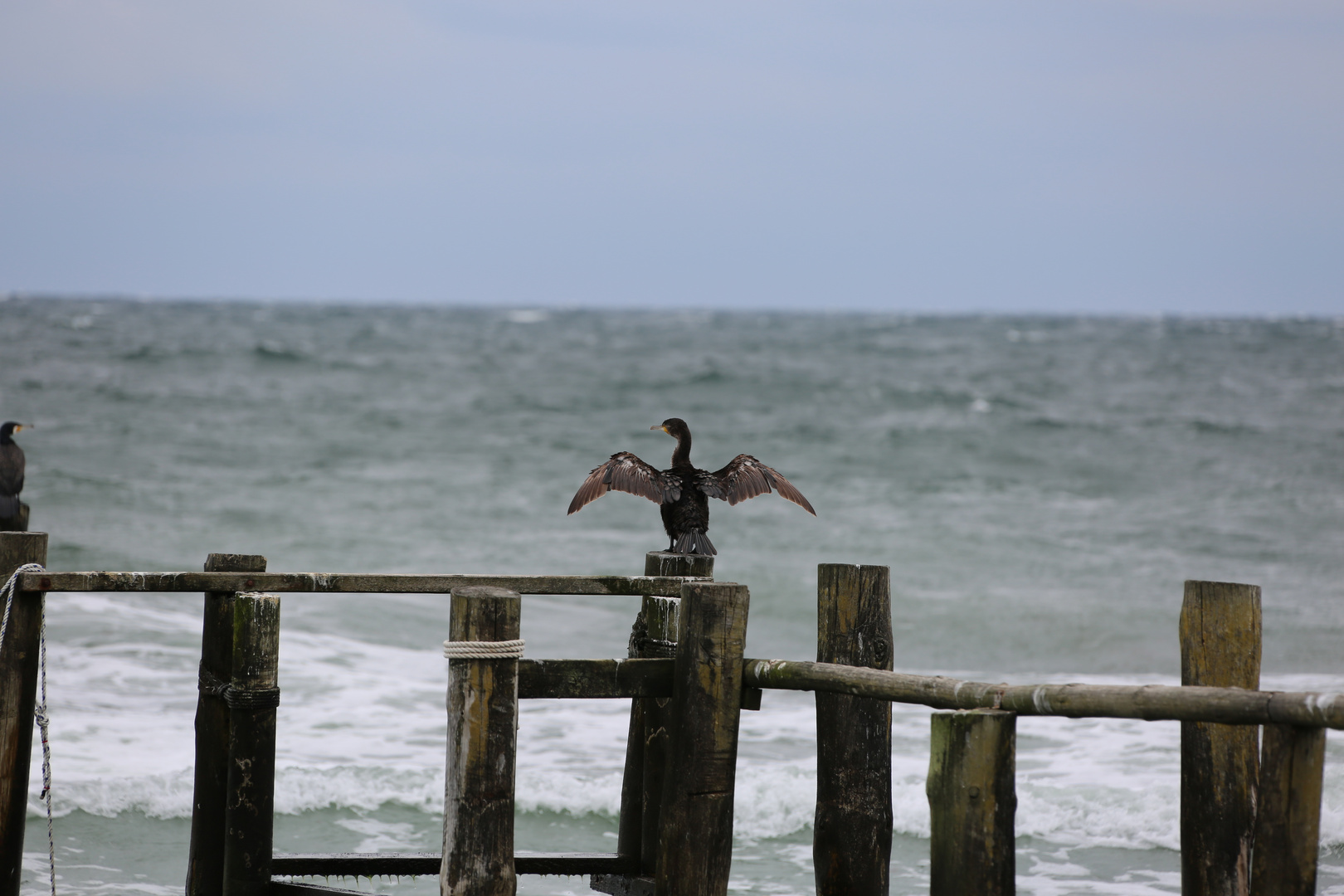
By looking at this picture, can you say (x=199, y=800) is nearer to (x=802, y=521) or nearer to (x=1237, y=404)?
(x=802, y=521)

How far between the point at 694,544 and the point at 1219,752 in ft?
7.05

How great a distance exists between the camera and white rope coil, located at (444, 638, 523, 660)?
408 centimetres

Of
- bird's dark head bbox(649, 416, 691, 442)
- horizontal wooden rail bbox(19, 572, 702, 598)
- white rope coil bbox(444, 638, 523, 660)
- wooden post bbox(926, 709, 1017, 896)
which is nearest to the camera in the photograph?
wooden post bbox(926, 709, 1017, 896)

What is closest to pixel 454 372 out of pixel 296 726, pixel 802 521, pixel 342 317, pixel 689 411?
pixel 689 411

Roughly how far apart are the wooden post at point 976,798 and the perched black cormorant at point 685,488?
5.94ft

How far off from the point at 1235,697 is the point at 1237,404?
3199cm

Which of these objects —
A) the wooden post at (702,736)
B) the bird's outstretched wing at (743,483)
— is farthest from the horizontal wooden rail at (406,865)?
the bird's outstretched wing at (743,483)

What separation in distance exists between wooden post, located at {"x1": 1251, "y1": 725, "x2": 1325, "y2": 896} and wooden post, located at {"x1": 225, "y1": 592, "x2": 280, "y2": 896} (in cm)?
329

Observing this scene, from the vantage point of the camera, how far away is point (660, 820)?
458 centimetres

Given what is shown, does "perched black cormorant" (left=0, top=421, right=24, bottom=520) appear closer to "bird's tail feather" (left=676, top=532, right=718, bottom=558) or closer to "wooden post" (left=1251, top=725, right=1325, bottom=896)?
"bird's tail feather" (left=676, top=532, right=718, bottom=558)

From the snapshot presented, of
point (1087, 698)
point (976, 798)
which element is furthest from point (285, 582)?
point (1087, 698)

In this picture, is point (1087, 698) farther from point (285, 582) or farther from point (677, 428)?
point (677, 428)

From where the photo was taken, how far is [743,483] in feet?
19.4

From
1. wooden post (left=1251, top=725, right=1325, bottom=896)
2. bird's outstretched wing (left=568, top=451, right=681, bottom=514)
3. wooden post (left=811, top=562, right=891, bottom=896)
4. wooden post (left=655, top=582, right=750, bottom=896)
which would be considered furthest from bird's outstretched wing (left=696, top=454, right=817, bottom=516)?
wooden post (left=1251, top=725, right=1325, bottom=896)
